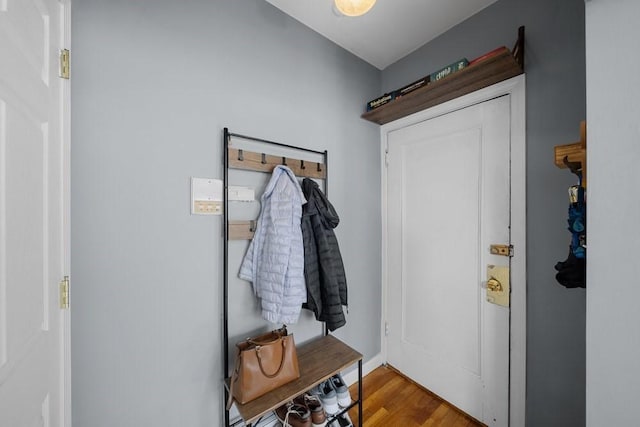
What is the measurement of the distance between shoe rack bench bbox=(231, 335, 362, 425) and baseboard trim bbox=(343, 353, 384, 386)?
1.41 ft

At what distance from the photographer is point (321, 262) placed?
142cm

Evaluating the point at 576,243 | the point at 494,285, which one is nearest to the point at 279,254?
the point at 576,243

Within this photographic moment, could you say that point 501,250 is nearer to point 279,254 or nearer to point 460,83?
point 460,83

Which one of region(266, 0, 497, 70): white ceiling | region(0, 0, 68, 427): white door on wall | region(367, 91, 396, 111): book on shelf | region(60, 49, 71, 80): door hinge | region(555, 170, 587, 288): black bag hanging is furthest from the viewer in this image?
region(367, 91, 396, 111): book on shelf

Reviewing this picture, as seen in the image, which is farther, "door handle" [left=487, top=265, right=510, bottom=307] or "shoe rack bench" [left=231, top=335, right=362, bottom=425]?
"door handle" [left=487, top=265, right=510, bottom=307]

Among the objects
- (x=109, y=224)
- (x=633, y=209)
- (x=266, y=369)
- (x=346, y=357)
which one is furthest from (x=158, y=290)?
(x=633, y=209)

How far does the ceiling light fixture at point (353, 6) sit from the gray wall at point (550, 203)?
1.09m

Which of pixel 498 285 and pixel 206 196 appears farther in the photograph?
pixel 498 285

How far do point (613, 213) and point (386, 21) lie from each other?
1646 millimetres

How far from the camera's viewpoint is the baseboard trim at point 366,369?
1857mm

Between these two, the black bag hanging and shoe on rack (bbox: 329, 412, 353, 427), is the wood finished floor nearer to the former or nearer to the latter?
shoe on rack (bbox: 329, 412, 353, 427)

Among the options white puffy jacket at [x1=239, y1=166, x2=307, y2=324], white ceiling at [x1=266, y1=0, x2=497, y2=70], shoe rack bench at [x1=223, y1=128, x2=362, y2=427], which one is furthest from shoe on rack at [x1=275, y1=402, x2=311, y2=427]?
white ceiling at [x1=266, y1=0, x2=497, y2=70]

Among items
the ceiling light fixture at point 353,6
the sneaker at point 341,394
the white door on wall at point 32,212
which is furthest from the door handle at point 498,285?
the white door on wall at point 32,212

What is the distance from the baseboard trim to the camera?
186cm
